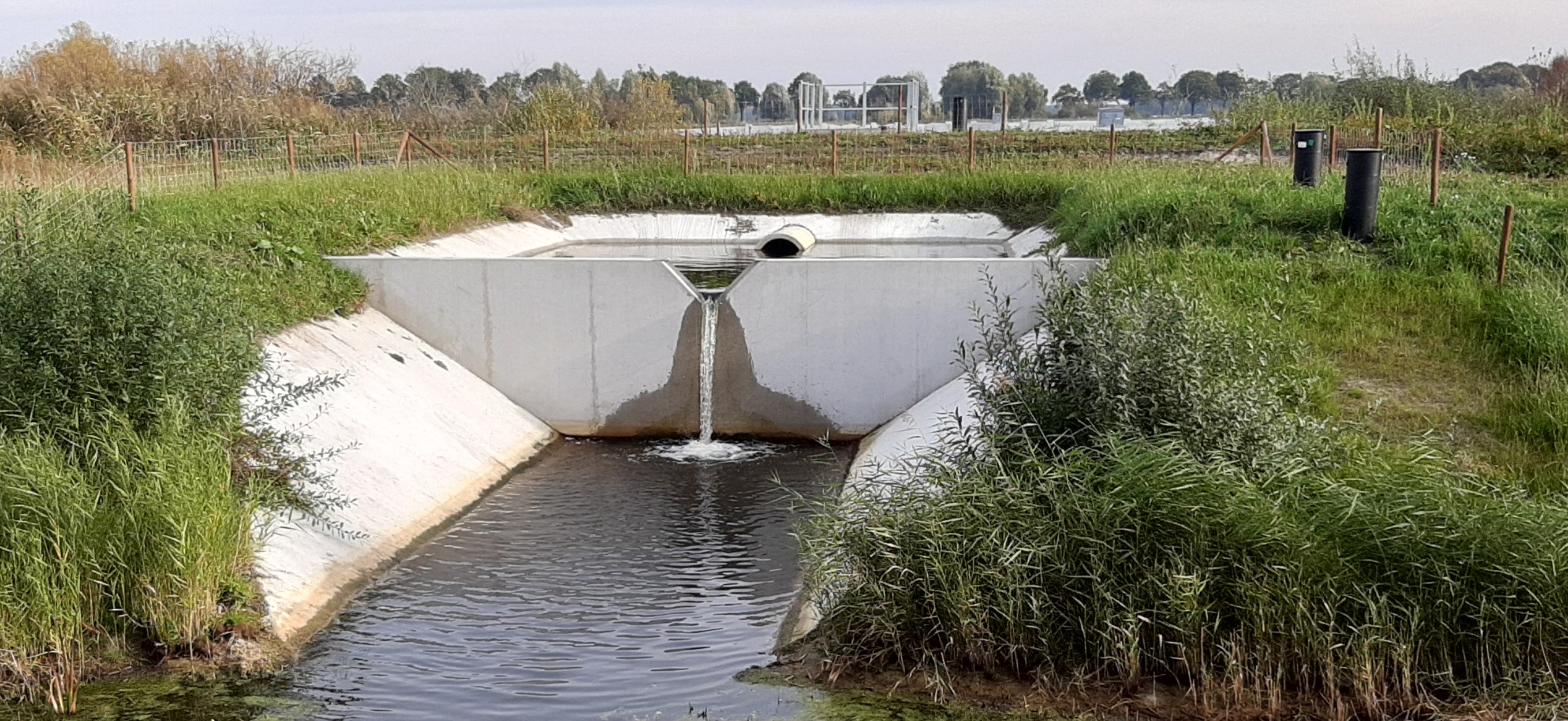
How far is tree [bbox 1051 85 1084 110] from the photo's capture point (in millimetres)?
69625

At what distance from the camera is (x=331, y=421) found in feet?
35.3

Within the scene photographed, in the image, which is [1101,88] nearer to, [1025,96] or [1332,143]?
[1025,96]

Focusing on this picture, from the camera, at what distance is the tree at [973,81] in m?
78.6

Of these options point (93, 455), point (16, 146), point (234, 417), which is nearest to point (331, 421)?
point (234, 417)

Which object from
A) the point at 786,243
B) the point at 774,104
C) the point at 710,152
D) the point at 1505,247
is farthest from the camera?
the point at 774,104

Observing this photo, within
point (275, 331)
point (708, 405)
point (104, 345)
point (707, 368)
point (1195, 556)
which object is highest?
point (104, 345)

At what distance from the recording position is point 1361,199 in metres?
12.9

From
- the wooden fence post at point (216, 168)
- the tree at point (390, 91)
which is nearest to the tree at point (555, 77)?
the tree at point (390, 91)

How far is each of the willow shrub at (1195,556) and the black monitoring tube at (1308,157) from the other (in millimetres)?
9458

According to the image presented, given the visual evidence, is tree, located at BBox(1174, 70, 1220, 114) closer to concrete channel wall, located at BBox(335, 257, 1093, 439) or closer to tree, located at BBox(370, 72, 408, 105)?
tree, located at BBox(370, 72, 408, 105)

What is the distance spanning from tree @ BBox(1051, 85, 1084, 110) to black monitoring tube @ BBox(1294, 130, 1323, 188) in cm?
5353

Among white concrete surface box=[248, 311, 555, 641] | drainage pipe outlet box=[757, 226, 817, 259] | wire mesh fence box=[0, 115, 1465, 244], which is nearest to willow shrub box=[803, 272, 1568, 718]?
white concrete surface box=[248, 311, 555, 641]

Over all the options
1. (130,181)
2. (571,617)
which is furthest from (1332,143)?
(130,181)

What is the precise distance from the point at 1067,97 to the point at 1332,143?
173 ft
